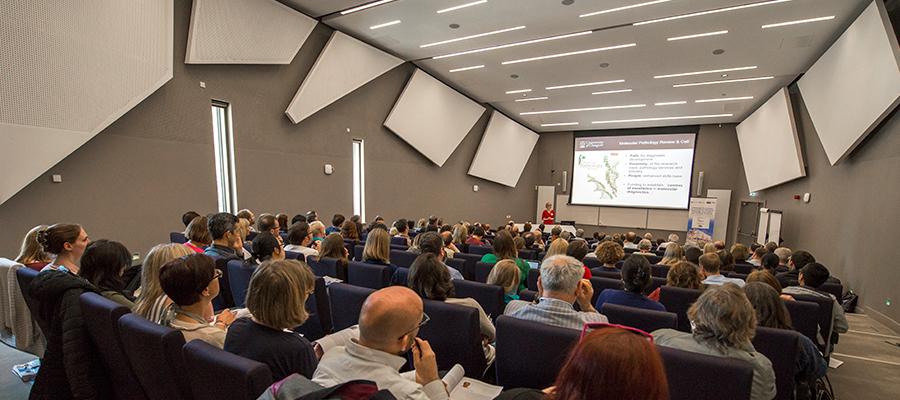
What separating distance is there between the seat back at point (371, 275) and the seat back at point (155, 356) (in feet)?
5.50

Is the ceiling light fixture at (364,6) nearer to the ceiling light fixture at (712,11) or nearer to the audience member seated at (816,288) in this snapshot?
the ceiling light fixture at (712,11)

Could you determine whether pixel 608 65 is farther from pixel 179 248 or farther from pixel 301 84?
pixel 179 248

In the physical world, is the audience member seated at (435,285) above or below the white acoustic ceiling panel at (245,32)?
below

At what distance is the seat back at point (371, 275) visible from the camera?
3152 millimetres

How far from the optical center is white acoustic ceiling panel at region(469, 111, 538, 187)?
1323 centimetres

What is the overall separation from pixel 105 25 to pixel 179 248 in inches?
171

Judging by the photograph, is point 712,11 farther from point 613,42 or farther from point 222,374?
Answer: point 222,374

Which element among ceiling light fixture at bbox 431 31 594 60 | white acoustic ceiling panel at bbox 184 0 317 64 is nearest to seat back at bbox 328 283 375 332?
white acoustic ceiling panel at bbox 184 0 317 64

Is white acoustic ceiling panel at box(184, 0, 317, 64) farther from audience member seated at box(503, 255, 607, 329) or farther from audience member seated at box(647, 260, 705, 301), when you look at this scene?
audience member seated at box(647, 260, 705, 301)

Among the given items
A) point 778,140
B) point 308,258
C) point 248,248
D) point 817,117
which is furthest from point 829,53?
point 248,248

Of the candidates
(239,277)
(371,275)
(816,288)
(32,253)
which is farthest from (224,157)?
(816,288)

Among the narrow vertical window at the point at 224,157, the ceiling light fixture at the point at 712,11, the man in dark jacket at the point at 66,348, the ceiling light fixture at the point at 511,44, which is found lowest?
the man in dark jacket at the point at 66,348

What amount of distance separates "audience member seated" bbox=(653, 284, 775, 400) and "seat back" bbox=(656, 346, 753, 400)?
0.84 ft

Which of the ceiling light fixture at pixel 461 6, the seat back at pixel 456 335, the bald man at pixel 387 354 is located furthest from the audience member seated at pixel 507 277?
the ceiling light fixture at pixel 461 6
